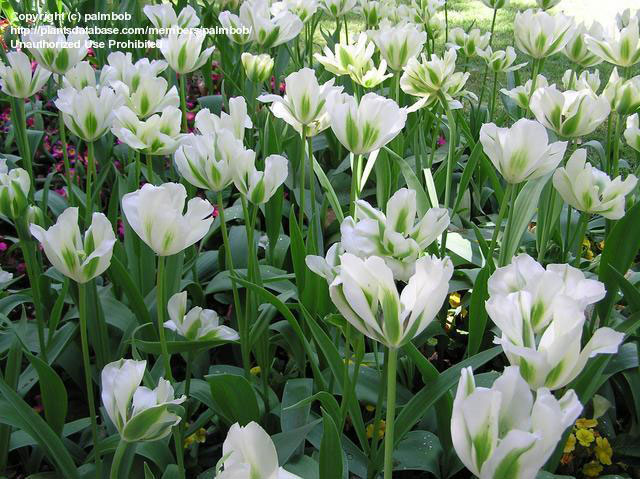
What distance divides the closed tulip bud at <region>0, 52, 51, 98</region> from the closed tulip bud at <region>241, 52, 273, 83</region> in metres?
0.60

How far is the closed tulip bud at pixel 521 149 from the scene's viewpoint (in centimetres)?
135

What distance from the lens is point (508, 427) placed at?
0.70m

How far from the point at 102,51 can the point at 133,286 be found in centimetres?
221

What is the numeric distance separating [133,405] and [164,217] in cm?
28

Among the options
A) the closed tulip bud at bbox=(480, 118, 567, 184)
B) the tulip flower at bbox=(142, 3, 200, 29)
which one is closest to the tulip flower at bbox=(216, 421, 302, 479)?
the closed tulip bud at bbox=(480, 118, 567, 184)

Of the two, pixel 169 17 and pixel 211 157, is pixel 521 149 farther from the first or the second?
pixel 169 17

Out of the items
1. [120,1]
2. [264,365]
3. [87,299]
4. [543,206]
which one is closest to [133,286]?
[87,299]

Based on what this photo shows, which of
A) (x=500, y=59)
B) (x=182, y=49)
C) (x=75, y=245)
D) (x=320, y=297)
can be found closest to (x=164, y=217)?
(x=75, y=245)

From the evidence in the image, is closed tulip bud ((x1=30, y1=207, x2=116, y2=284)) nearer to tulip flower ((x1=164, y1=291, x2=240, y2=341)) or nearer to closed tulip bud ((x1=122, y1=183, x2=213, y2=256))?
closed tulip bud ((x1=122, y1=183, x2=213, y2=256))

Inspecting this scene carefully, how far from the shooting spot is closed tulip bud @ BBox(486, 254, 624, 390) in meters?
0.78

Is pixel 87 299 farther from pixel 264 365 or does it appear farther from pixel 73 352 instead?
pixel 264 365

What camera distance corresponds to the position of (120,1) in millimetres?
4109

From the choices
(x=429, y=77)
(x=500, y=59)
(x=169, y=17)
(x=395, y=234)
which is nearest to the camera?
(x=395, y=234)

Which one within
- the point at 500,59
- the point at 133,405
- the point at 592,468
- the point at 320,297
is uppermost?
the point at 500,59
